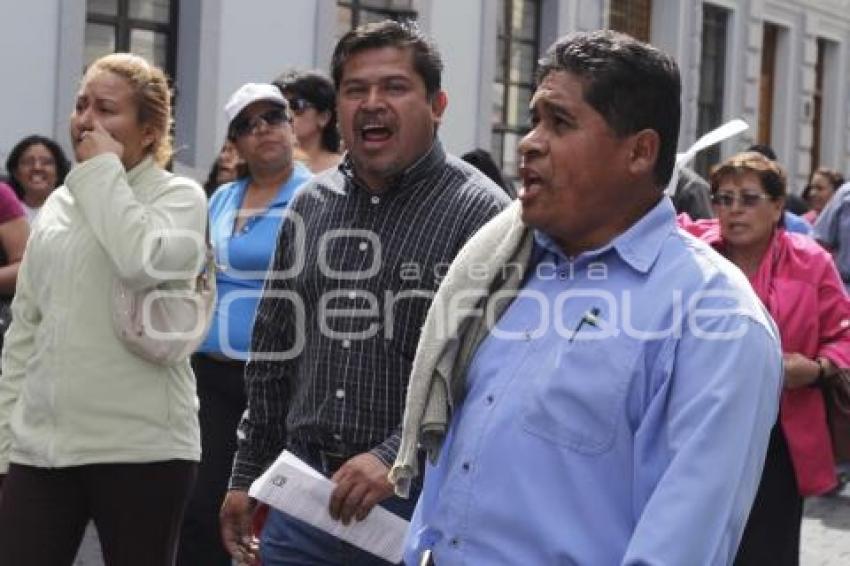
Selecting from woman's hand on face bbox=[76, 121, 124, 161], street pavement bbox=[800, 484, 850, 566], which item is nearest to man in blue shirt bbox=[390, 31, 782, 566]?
woman's hand on face bbox=[76, 121, 124, 161]

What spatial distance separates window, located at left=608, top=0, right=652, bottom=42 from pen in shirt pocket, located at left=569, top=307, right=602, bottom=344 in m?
19.5

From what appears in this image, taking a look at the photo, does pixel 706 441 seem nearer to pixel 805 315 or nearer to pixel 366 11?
pixel 805 315

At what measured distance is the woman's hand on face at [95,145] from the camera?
5.07 metres

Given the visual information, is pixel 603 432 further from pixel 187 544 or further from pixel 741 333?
pixel 187 544

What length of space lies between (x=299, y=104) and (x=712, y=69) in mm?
18619

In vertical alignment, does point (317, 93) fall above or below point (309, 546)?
above

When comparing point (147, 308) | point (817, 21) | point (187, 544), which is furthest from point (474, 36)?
point (147, 308)

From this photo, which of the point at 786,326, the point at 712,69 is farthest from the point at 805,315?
the point at 712,69

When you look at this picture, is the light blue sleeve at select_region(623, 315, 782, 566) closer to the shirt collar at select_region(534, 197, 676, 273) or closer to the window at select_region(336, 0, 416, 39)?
the shirt collar at select_region(534, 197, 676, 273)

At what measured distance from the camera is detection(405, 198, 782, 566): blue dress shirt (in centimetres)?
295

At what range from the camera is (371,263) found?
4461 mm

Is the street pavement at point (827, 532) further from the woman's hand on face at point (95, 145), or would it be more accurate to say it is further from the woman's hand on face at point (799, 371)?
the woman's hand on face at point (95, 145)

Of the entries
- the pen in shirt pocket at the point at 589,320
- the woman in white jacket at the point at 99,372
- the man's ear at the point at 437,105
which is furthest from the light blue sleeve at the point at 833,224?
the pen in shirt pocket at the point at 589,320

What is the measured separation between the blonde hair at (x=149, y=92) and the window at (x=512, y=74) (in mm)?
14050
